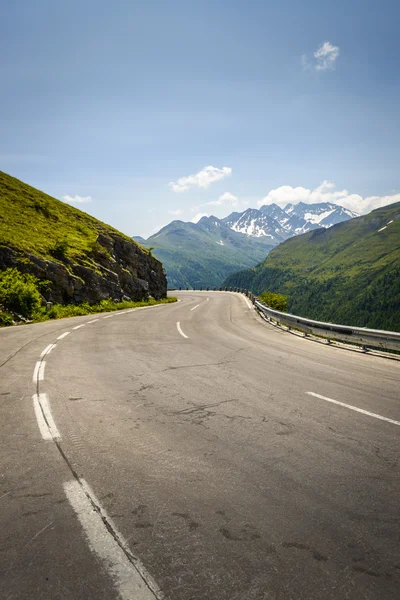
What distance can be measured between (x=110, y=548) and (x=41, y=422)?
293 cm

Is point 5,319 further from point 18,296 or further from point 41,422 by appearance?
point 41,422

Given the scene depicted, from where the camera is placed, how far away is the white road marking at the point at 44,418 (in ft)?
A: 14.9

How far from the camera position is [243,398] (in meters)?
6.05

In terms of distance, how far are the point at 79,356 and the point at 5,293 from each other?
39.5 ft

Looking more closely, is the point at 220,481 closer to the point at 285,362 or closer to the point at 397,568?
the point at 397,568

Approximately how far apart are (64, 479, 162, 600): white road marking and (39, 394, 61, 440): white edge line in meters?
1.30

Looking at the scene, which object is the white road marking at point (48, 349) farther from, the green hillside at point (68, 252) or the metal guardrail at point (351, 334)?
the green hillside at point (68, 252)

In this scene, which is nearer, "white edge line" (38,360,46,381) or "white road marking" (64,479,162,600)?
"white road marking" (64,479,162,600)

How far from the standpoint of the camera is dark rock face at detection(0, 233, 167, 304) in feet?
79.3

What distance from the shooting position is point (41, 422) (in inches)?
196

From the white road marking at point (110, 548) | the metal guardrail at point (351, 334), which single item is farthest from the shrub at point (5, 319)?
the white road marking at point (110, 548)

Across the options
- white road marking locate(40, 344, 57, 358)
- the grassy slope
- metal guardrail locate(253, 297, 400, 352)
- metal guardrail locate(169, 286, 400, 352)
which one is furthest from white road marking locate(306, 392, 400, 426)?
the grassy slope

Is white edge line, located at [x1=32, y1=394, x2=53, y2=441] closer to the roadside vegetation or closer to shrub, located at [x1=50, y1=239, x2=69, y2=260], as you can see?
the roadside vegetation

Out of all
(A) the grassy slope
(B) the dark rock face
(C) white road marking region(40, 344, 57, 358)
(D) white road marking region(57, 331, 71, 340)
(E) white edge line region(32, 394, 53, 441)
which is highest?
(A) the grassy slope
